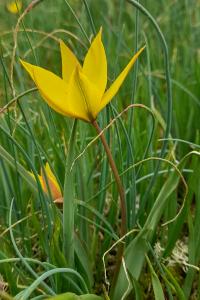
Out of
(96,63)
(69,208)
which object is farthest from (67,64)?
(69,208)

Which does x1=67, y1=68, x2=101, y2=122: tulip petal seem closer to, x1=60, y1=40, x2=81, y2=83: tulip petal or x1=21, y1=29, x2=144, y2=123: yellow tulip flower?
x1=21, y1=29, x2=144, y2=123: yellow tulip flower

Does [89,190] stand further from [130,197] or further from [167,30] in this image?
[167,30]

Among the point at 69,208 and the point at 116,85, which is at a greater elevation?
the point at 116,85

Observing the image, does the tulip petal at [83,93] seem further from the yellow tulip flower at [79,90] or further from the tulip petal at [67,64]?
the tulip petal at [67,64]

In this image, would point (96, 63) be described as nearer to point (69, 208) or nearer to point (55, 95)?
point (55, 95)

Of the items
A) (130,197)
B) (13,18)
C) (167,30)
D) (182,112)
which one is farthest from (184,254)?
(13,18)

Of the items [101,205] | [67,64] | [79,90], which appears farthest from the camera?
[101,205]
